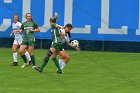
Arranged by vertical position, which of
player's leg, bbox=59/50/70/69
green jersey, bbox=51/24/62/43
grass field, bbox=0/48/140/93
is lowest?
grass field, bbox=0/48/140/93

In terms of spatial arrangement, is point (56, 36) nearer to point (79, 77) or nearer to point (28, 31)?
point (79, 77)

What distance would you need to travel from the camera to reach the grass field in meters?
14.5

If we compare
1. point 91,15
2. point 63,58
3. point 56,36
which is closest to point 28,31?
point 56,36

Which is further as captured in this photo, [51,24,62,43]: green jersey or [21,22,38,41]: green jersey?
[21,22,38,41]: green jersey

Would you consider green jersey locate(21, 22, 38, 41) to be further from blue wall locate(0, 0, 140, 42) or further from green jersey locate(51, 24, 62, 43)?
blue wall locate(0, 0, 140, 42)

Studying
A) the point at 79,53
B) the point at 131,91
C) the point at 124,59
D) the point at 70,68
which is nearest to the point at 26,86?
the point at 131,91

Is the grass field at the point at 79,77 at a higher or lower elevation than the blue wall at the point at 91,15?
lower

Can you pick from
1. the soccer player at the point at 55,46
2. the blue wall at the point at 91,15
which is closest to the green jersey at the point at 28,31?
the soccer player at the point at 55,46

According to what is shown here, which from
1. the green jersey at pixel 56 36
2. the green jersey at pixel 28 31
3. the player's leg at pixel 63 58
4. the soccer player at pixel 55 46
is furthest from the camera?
the green jersey at pixel 28 31

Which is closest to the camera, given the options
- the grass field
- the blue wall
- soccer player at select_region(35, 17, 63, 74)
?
the grass field

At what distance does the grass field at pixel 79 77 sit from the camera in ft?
47.5

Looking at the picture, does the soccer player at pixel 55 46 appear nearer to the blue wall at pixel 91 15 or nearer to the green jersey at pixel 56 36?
the green jersey at pixel 56 36

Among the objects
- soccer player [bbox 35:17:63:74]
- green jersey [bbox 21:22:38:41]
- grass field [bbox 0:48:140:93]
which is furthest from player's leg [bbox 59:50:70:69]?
green jersey [bbox 21:22:38:41]

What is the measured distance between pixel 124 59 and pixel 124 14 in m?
4.51
